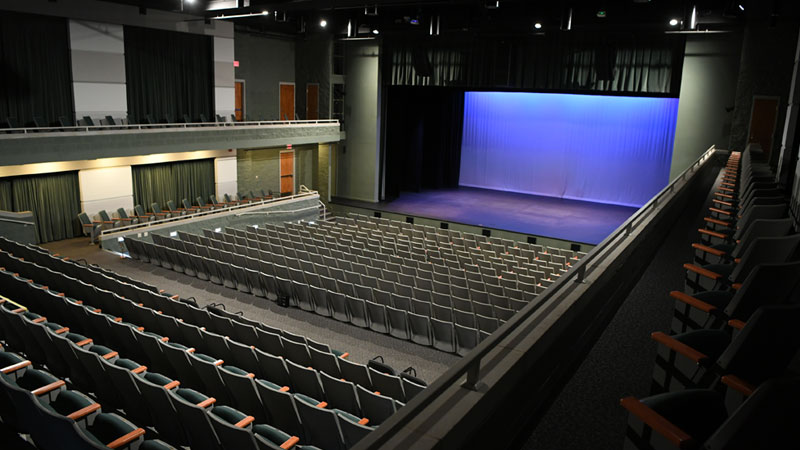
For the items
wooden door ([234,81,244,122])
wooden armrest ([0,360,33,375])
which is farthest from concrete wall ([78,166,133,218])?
wooden armrest ([0,360,33,375])

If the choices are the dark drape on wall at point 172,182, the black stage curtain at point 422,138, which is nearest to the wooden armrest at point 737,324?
the dark drape on wall at point 172,182

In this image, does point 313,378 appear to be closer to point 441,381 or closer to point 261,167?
point 441,381

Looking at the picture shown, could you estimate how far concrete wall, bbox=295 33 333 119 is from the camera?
24344mm

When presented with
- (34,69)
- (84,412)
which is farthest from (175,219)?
(84,412)

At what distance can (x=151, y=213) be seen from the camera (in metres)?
18.5

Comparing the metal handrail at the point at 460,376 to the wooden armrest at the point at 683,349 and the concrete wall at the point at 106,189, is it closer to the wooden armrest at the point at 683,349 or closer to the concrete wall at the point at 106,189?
the wooden armrest at the point at 683,349

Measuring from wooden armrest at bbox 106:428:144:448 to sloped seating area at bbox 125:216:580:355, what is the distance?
188 inches

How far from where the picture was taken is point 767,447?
6.29 ft

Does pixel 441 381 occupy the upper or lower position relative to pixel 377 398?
upper

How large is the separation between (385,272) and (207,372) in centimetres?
579

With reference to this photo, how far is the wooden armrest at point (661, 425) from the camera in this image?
2.16 meters

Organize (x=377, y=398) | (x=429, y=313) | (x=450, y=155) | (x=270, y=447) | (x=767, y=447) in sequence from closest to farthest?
(x=767, y=447)
(x=270, y=447)
(x=377, y=398)
(x=429, y=313)
(x=450, y=155)

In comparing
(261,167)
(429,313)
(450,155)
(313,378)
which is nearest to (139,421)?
(313,378)

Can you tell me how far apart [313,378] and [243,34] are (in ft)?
67.1
